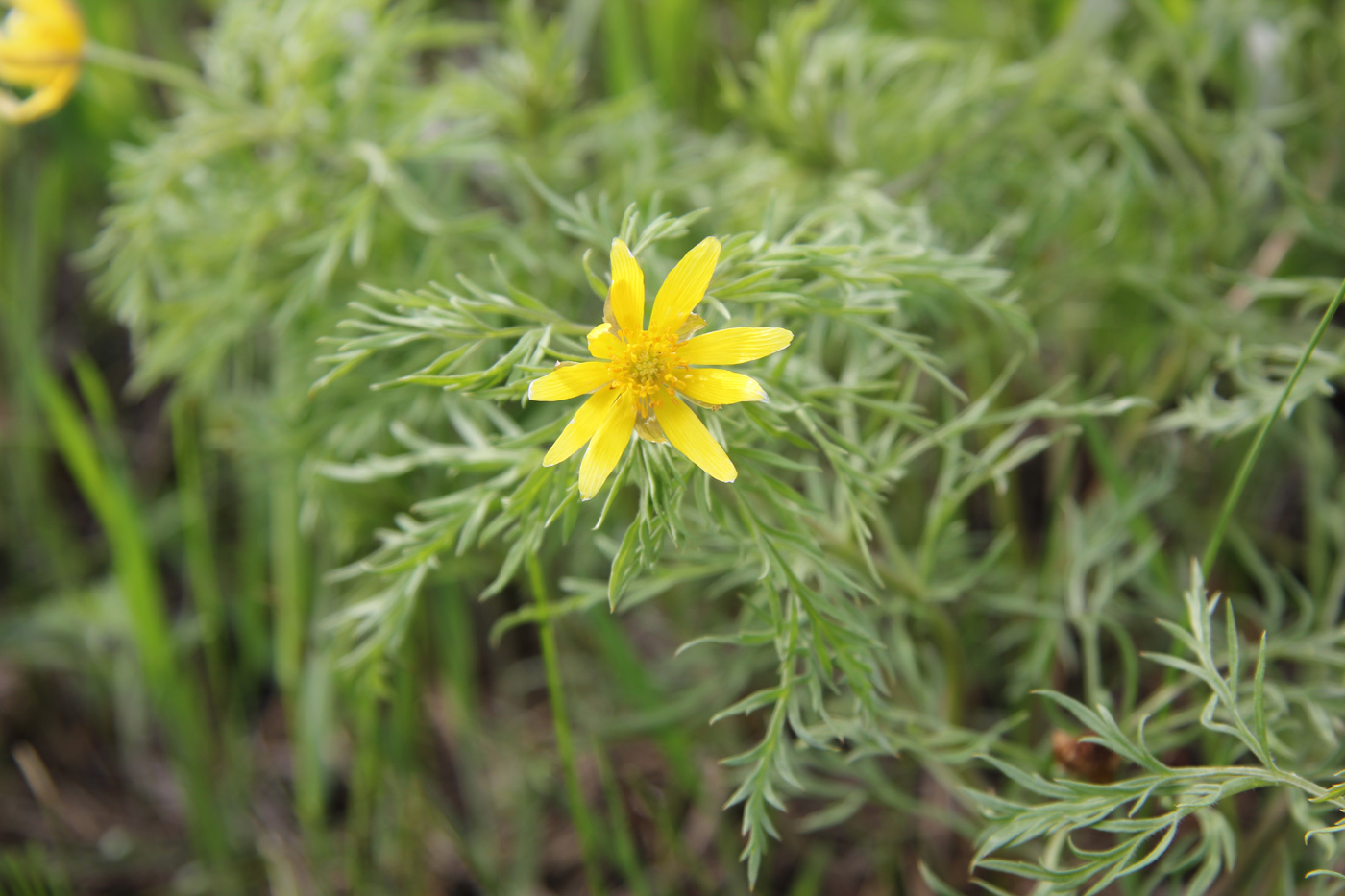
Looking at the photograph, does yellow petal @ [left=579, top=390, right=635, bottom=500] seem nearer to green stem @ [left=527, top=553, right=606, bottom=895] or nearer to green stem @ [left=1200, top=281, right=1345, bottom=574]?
green stem @ [left=527, top=553, right=606, bottom=895]

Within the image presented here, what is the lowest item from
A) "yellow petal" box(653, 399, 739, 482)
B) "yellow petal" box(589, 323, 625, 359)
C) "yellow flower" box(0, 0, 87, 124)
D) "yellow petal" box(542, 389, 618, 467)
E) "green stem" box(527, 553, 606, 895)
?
"green stem" box(527, 553, 606, 895)

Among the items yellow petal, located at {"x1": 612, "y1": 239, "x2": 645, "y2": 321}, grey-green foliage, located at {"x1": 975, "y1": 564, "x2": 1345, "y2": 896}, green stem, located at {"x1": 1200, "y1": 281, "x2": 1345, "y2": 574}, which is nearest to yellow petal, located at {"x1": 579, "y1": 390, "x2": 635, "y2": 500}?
yellow petal, located at {"x1": 612, "y1": 239, "x2": 645, "y2": 321}

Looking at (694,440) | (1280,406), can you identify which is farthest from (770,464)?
(1280,406)

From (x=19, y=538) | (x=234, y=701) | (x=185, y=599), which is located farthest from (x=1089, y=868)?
(x=19, y=538)

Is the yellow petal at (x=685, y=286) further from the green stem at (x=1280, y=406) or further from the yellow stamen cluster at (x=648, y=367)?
the green stem at (x=1280, y=406)

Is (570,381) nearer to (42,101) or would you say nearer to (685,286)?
(685,286)

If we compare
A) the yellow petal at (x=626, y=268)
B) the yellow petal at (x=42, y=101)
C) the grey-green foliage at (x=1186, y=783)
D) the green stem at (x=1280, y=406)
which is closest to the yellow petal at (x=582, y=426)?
the yellow petal at (x=626, y=268)

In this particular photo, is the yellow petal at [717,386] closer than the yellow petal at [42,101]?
Yes
